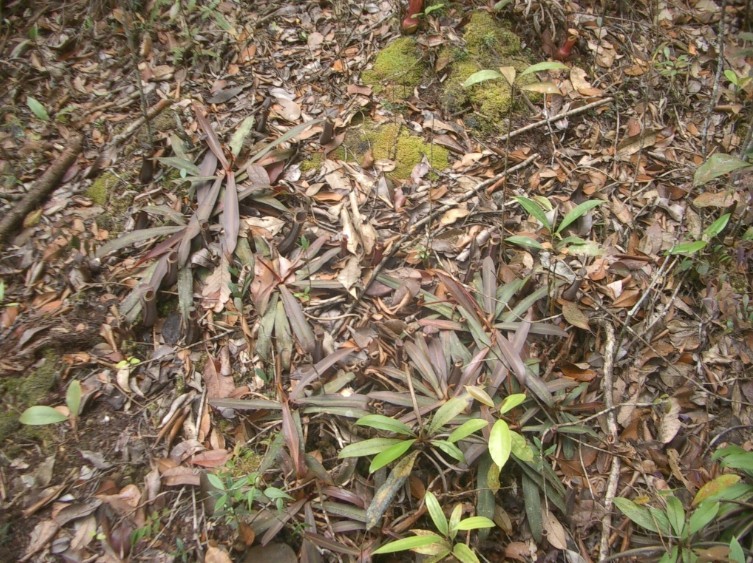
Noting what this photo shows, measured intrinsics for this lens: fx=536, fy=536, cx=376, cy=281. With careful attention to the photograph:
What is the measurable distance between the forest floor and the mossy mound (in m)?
0.02

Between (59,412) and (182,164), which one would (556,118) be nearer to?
(182,164)

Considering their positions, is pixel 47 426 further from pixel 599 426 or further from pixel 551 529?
pixel 599 426

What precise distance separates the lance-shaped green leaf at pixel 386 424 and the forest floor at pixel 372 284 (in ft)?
0.19

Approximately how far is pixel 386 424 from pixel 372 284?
84 cm

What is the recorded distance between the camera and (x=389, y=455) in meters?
2.07

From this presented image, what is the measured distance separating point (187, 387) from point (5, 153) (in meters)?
1.97

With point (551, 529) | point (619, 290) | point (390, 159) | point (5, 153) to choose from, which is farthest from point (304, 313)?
point (5, 153)

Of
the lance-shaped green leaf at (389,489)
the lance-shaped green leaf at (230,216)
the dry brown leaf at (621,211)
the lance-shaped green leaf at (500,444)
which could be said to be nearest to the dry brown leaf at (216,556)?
the lance-shaped green leaf at (389,489)

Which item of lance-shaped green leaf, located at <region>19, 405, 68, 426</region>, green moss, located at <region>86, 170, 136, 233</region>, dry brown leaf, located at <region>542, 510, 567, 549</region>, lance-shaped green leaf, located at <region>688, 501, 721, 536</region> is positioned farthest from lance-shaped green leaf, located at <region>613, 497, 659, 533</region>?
green moss, located at <region>86, 170, 136, 233</region>

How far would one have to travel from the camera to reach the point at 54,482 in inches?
90.1

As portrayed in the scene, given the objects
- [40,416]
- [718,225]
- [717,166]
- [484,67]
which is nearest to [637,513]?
[718,225]

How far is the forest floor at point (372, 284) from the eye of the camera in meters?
2.20

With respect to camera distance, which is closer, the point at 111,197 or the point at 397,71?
the point at 111,197

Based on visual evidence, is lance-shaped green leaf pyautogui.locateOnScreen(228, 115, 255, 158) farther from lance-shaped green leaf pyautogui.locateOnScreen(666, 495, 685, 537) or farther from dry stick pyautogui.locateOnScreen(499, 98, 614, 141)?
lance-shaped green leaf pyautogui.locateOnScreen(666, 495, 685, 537)
